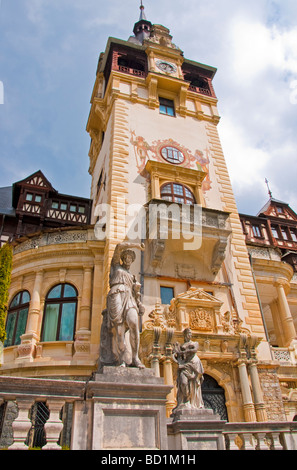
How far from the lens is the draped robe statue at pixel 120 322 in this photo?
641cm

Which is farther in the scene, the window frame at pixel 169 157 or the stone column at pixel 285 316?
the window frame at pixel 169 157

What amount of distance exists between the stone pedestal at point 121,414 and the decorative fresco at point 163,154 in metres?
15.5

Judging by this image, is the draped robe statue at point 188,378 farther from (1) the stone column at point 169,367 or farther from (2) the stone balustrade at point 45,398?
(1) the stone column at point 169,367

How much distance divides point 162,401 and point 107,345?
1444mm

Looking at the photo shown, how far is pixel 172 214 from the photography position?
56.3ft

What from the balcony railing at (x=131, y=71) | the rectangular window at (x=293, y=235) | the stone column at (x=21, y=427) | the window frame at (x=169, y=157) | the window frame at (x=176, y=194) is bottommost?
the stone column at (x=21, y=427)

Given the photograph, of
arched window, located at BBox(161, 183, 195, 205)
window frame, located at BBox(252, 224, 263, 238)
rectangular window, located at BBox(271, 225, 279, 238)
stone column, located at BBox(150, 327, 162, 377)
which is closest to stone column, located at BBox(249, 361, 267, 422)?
stone column, located at BBox(150, 327, 162, 377)

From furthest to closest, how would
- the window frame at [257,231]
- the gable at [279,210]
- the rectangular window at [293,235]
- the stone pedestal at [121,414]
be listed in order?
the gable at [279,210], the rectangular window at [293,235], the window frame at [257,231], the stone pedestal at [121,414]

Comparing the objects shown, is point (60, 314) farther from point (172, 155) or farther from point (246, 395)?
point (172, 155)

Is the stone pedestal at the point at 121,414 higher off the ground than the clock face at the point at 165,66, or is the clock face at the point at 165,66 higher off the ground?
the clock face at the point at 165,66

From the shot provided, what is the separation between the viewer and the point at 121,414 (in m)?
5.65

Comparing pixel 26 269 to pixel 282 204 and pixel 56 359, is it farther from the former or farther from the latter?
pixel 282 204

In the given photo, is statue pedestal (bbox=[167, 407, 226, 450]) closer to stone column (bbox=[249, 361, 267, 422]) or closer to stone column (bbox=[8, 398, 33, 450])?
stone column (bbox=[8, 398, 33, 450])

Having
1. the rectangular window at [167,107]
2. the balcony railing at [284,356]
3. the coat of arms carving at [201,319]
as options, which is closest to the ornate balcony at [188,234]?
the coat of arms carving at [201,319]
